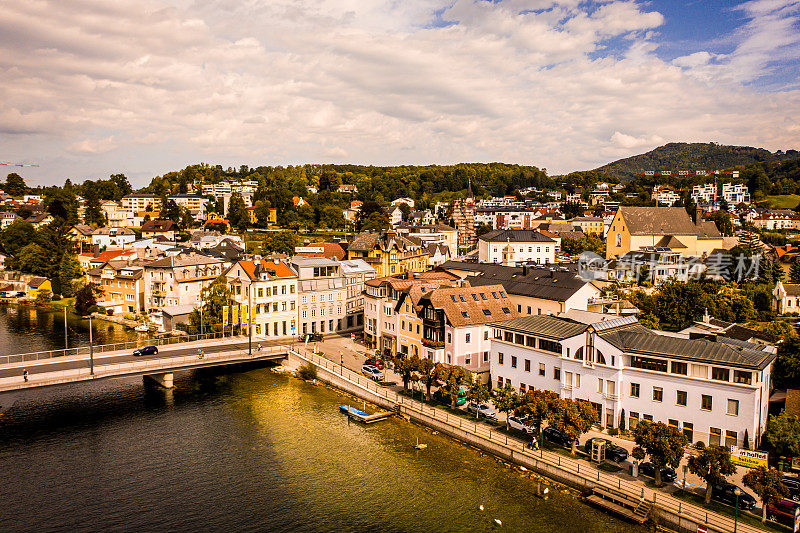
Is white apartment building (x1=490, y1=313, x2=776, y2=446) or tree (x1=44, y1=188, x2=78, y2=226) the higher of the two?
tree (x1=44, y1=188, x2=78, y2=226)

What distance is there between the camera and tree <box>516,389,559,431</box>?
27.6 meters

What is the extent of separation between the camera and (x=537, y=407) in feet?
91.2

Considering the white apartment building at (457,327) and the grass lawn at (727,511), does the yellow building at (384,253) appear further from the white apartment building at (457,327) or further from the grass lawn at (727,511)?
the grass lawn at (727,511)

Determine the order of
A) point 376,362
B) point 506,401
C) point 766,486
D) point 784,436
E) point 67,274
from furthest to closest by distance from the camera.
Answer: point 67,274 < point 376,362 < point 506,401 < point 784,436 < point 766,486

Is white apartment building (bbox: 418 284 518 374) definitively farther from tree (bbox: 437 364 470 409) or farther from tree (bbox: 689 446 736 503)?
tree (bbox: 689 446 736 503)

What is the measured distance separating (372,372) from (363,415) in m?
7.00

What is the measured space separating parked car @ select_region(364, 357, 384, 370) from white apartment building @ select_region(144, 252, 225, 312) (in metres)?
29.9

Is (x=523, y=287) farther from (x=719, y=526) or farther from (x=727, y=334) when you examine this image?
(x=719, y=526)

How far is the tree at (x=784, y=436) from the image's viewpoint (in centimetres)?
2514

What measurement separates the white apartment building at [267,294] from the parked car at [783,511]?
41311 mm

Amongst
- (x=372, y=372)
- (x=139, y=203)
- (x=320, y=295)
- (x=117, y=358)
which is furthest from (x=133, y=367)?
(x=139, y=203)

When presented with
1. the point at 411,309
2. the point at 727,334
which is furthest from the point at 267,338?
the point at 727,334

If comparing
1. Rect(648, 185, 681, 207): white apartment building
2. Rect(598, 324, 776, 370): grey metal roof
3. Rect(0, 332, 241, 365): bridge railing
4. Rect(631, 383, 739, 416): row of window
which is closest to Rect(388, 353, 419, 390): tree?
Rect(598, 324, 776, 370): grey metal roof

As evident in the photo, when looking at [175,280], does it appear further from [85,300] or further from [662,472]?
[662,472]
